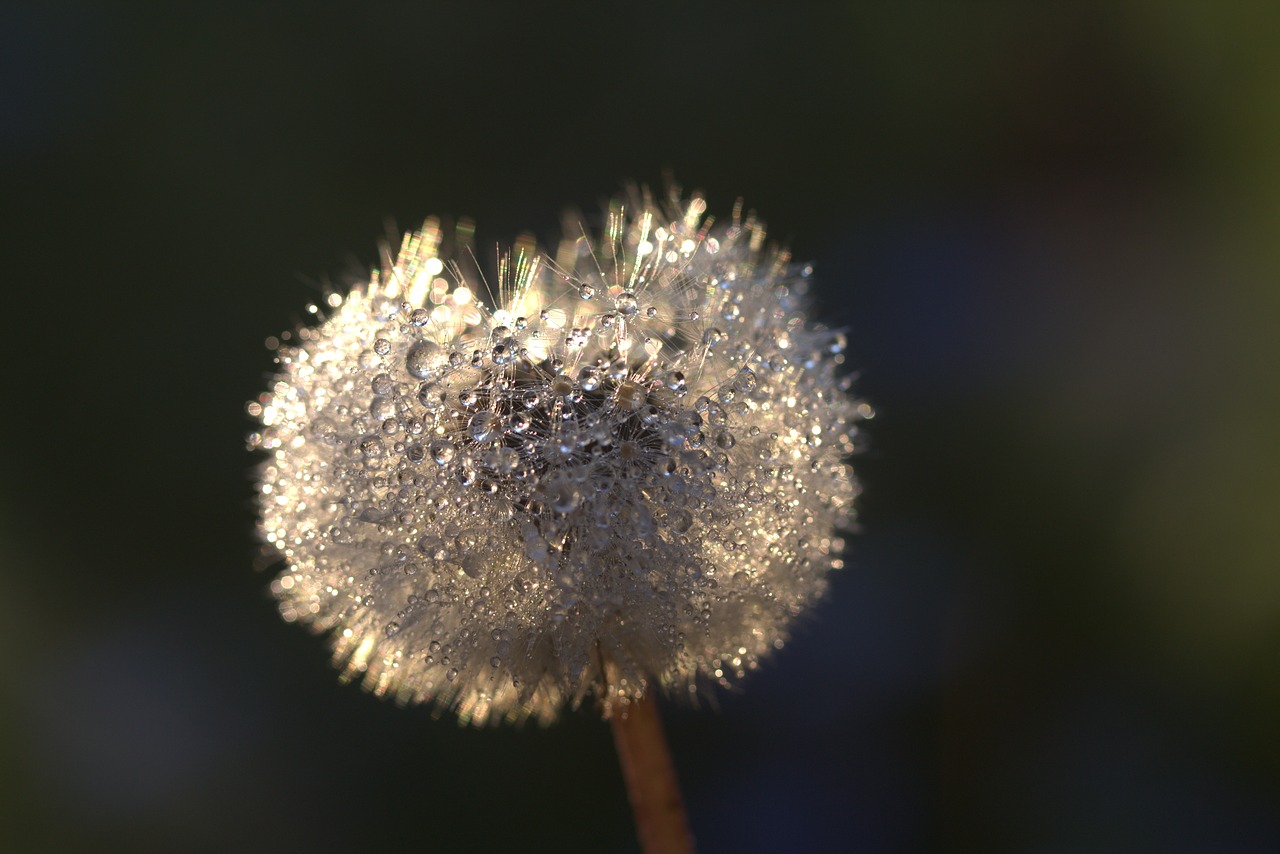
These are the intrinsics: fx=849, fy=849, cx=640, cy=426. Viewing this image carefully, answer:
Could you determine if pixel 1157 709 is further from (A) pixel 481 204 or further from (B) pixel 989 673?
(A) pixel 481 204

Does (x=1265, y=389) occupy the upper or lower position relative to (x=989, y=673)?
upper

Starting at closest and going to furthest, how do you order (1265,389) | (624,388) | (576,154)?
1. (624,388)
2. (1265,389)
3. (576,154)

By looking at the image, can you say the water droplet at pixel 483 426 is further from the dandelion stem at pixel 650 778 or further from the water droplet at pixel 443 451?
A: the dandelion stem at pixel 650 778

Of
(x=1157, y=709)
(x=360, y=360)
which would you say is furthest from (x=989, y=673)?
(x=360, y=360)

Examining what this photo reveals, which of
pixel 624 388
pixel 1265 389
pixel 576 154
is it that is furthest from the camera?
pixel 576 154

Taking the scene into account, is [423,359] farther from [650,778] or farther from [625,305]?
[650,778]

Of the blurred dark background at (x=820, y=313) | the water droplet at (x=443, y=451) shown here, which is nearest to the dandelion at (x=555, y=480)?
the water droplet at (x=443, y=451)
